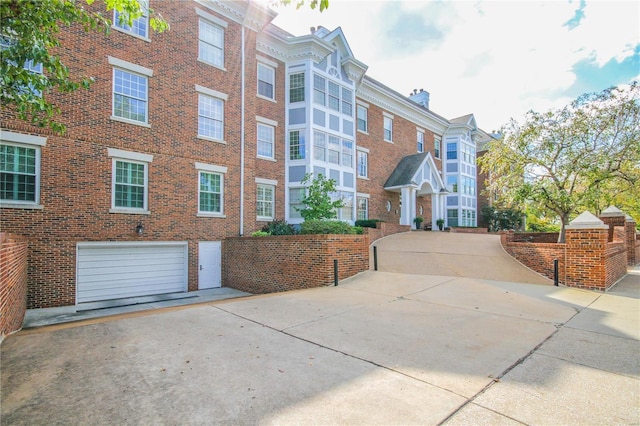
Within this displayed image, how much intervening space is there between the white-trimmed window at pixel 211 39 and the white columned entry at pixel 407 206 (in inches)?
571

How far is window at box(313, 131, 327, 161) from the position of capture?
18.8 metres

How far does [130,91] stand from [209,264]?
7.43 m

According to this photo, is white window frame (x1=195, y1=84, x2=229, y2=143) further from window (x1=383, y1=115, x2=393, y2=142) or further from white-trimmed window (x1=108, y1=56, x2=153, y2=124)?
window (x1=383, y1=115, x2=393, y2=142)

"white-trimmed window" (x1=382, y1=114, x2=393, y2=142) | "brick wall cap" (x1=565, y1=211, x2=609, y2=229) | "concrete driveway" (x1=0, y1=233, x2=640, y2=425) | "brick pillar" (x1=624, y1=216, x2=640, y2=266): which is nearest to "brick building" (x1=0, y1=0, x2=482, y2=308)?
"white-trimmed window" (x1=382, y1=114, x2=393, y2=142)

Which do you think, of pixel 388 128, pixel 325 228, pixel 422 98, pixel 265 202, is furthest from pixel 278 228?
pixel 422 98

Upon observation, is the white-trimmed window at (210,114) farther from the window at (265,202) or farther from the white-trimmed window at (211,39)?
the window at (265,202)

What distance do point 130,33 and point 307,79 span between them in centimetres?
859

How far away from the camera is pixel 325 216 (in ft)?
51.3

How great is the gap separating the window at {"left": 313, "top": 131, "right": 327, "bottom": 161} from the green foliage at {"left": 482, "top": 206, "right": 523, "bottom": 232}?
2163cm

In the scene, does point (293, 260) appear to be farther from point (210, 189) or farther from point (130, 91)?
point (130, 91)

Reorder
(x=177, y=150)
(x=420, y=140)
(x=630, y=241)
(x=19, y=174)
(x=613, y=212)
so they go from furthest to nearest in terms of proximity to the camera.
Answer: (x=420, y=140) → (x=630, y=241) → (x=613, y=212) → (x=177, y=150) → (x=19, y=174)

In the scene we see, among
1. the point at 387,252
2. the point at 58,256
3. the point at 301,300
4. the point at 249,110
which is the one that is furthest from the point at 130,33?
the point at 387,252

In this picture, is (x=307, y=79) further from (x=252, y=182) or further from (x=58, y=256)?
(x=58, y=256)

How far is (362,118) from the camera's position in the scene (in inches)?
912
